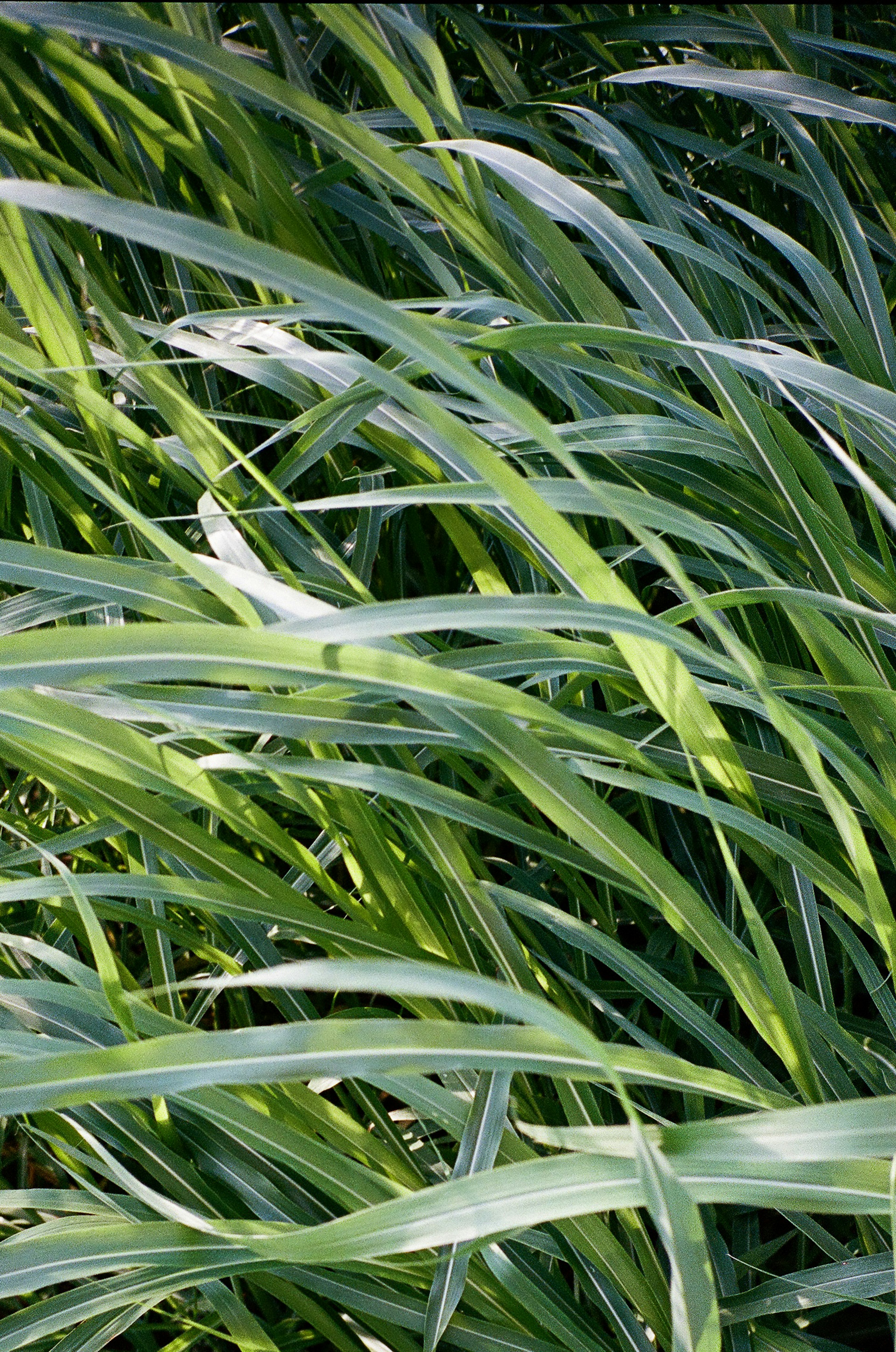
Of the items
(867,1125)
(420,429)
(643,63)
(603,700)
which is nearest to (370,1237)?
(867,1125)

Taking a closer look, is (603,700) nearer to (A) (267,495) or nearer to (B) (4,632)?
(A) (267,495)

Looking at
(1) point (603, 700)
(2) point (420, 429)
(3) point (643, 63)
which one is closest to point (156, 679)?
(2) point (420, 429)

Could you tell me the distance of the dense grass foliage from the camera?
14.4 inches

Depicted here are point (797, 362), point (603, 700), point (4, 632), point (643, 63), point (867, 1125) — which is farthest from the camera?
point (643, 63)

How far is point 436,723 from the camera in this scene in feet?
1.44

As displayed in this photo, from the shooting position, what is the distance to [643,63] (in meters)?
1.01

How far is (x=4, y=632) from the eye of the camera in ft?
1.98

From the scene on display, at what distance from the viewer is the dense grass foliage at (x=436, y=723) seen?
366 mm

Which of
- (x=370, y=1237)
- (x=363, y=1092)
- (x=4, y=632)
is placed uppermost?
(x=4, y=632)

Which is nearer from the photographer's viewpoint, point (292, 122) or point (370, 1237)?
point (370, 1237)

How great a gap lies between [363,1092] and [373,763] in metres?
0.21

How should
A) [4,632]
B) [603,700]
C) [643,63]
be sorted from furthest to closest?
1. [643,63]
2. [603,700]
3. [4,632]

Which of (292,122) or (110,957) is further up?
(292,122)

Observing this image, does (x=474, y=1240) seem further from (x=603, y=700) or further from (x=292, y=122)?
(x=292, y=122)
